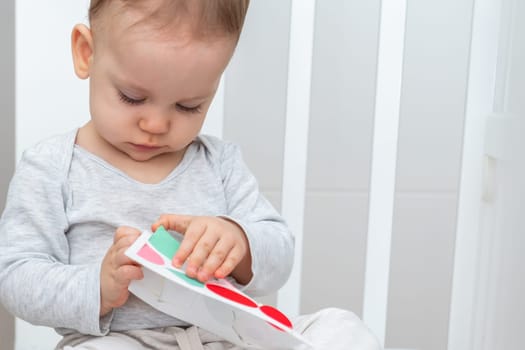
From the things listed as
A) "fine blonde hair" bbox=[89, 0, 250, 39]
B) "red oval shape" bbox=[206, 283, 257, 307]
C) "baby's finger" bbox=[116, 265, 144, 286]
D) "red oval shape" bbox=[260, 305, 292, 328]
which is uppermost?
"fine blonde hair" bbox=[89, 0, 250, 39]

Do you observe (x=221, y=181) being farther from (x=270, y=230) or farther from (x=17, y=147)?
(x=17, y=147)

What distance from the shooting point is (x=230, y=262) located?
0.77 metres

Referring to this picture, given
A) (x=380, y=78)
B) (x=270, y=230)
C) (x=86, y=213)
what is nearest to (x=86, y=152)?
(x=86, y=213)

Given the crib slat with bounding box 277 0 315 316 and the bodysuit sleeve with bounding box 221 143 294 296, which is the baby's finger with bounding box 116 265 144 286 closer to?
the bodysuit sleeve with bounding box 221 143 294 296

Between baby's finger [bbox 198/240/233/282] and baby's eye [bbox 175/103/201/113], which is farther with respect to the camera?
baby's eye [bbox 175/103/201/113]

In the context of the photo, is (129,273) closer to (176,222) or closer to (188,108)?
(176,222)

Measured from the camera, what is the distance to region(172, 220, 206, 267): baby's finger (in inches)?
28.8

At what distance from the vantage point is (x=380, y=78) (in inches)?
45.7

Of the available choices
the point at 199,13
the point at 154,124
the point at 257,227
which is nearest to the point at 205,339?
the point at 257,227

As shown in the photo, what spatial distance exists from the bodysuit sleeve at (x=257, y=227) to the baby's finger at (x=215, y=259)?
0.06m

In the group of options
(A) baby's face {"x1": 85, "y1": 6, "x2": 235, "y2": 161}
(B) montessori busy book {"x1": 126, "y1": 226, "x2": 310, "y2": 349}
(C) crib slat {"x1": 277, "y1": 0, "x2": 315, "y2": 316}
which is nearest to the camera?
(B) montessori busy book {"x1": 126, "y1": 226, "x2": 310, "y2": 349}

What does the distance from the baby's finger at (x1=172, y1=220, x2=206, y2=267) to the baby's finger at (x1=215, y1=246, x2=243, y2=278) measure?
0.03 meters

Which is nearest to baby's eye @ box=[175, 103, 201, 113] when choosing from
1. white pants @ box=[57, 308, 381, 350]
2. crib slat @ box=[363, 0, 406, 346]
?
white pants @ box=[57, 308, 381, 350]

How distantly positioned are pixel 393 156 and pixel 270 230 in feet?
1.08
